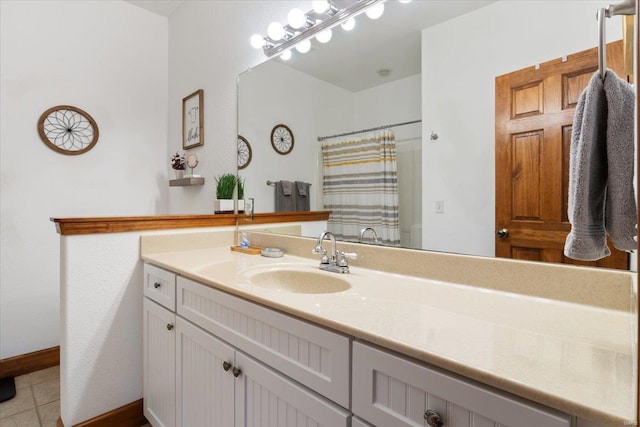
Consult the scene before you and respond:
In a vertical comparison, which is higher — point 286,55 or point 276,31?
point 276,31

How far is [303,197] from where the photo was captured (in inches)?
67.6

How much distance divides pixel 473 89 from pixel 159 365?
1.71 m

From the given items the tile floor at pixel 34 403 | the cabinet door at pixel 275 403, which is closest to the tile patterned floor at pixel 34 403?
the tile floor at pixel 34 403

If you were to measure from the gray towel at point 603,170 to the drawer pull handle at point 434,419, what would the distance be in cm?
38

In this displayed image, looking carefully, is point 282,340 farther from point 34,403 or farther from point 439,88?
point 34,403

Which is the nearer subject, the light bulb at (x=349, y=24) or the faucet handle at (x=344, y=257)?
the faucet handle at (x=344, y=257)

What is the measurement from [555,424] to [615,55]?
85 centimetres

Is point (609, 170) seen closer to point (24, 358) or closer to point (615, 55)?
point (615, 55)

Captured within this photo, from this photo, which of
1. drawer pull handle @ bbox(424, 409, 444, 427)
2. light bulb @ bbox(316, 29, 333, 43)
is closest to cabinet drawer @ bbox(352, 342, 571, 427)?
drawer pull handle @ bbox(424, 409, 444, 427)

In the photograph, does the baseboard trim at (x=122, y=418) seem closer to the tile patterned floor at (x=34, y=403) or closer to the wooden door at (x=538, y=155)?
the tile patterned floor at (x=34, y=403)

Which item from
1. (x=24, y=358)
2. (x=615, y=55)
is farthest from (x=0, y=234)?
(x=615, y=55)

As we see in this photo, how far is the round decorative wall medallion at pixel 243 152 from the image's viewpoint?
6.66 feet

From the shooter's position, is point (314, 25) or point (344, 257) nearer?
point (344, 257)

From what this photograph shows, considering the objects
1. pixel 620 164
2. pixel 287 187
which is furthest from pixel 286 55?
pixel 620 164
